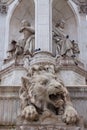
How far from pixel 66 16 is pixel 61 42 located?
257 cm

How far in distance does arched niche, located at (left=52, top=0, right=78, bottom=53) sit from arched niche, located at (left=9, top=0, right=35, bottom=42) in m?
1.00

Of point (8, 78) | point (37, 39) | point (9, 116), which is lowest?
point (9, 116)

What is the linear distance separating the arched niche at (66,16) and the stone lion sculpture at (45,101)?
8558 millimetres

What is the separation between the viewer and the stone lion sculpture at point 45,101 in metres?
7.57

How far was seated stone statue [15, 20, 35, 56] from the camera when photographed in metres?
14.4

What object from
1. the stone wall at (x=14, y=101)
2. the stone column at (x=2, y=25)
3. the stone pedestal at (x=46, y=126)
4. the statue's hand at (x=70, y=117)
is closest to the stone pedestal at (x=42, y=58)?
the stone column at (x=2, y=25)

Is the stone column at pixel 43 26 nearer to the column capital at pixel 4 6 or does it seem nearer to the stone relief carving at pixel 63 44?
the stone relief carving at pixel 63 44

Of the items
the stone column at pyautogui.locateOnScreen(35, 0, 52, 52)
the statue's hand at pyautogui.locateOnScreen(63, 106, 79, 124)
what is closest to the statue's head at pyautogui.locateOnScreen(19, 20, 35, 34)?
the stone column at pyautogui.locateOnScreen(35, 0, 52, 52)

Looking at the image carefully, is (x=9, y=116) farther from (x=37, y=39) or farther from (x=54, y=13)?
(x=54, y=13)

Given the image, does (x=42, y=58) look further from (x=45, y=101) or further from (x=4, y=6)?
(x=45, y=101)

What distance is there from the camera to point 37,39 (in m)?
14.1

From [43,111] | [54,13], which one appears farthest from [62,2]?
[43,111]

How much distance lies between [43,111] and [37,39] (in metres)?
6.68

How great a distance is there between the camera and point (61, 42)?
15.1m
